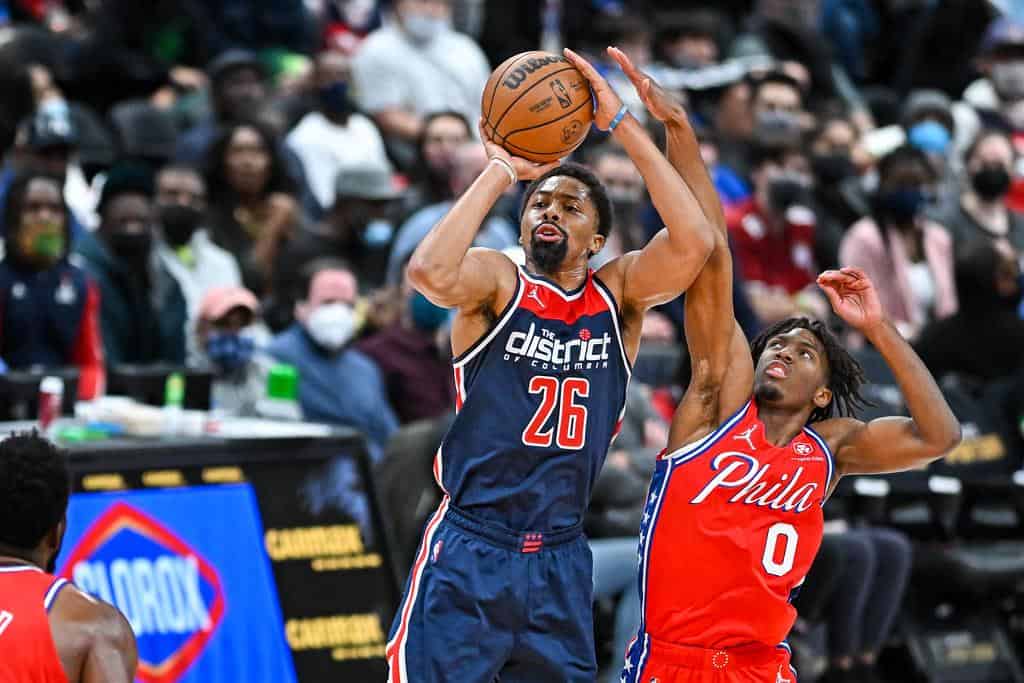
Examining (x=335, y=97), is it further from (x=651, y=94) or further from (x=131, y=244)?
(x=651, y=94)

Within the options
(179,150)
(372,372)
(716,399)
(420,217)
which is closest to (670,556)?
(716,399)

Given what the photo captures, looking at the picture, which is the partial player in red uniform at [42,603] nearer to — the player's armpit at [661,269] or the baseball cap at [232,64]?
the player's armpit at [661,269]

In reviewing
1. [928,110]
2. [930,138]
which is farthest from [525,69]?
[928,110]

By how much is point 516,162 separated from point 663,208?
0.45 metres

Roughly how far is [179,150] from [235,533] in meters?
4.55

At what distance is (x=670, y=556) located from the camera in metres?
5.88

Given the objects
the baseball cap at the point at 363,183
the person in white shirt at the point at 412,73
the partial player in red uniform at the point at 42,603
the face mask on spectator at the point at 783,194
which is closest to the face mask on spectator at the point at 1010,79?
the face mask on spectator at the point at 783,194

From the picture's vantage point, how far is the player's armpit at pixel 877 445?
5.99 m

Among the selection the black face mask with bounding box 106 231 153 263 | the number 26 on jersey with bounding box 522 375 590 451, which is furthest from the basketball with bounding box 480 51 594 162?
the black face mask with bounding box 106 231 153 263

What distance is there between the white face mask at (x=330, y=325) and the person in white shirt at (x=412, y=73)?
3.89 metres

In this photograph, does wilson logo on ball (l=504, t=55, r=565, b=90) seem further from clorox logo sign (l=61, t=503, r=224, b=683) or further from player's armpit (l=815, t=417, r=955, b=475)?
clorox logo sign (l=61, t=503, r=224, b=683)

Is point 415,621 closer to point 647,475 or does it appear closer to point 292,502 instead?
point 292,502

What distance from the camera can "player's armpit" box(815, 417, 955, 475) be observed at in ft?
19.7

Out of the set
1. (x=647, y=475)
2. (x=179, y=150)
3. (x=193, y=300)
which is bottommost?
(x=647, y=475)
